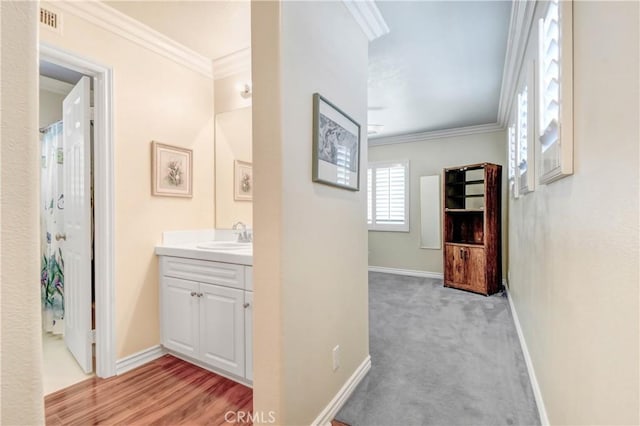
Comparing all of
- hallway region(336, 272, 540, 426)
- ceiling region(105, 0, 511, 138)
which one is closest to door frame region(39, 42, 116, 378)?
ceiling region(105, 0, 511, 138)

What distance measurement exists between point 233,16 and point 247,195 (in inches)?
54.5

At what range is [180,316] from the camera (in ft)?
7.37

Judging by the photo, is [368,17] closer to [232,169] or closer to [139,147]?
[232,169]

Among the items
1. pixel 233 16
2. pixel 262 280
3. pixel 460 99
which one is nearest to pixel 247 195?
pixel 233 16

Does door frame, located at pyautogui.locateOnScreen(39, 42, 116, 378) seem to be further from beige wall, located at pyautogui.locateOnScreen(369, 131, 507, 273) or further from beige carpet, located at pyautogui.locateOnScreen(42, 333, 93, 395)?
beige wall, located at pyautogui.locateOnScreen(369, 131, 507, 273)

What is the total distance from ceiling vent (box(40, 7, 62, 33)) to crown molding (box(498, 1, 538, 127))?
2874 millimetres

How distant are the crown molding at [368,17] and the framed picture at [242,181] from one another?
1.45 metres

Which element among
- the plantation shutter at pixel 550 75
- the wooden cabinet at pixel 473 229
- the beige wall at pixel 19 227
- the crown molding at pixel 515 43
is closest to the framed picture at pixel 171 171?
the beige wall at pixel 19 227

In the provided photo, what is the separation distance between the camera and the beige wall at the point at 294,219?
50.7 inches

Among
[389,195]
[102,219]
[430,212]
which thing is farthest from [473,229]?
[102,219]

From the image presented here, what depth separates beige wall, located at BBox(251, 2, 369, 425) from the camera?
1.29 metres

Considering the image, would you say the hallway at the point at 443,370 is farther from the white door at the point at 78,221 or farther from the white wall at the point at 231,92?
the white wall at the point at 231,92

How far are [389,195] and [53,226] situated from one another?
470cm

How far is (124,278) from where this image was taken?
2201 millimetres
